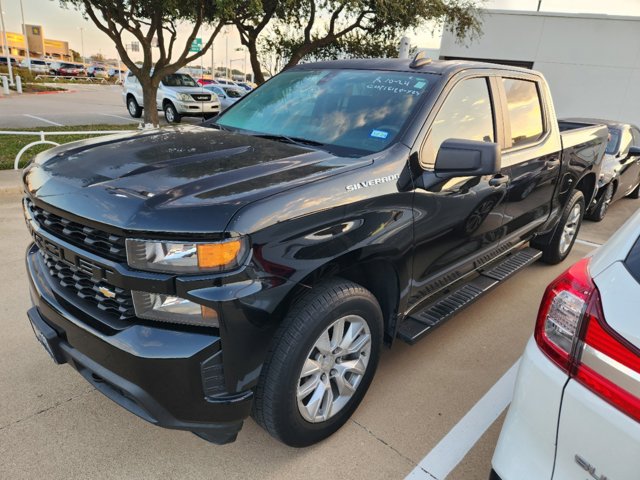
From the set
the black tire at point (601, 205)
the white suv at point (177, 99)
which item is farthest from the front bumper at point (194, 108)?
the black tire at point (601, 205)

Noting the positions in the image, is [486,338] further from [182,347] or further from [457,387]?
[182,347]

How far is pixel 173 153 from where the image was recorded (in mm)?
2443

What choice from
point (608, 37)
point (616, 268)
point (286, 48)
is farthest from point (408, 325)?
point (608, 37)

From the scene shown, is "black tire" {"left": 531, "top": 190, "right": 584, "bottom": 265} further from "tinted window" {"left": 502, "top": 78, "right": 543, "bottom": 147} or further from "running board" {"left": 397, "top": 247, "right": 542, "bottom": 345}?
"tinted window" {"left": 502, "top": 78, "right": 543, "bottom": 147}

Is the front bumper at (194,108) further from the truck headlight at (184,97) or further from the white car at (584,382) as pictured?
the white car at (584,382)

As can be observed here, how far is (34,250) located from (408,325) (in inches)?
85.8

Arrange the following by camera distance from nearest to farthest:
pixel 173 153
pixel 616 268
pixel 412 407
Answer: pixel 616 268, pixel 173 153, pixel 412 407

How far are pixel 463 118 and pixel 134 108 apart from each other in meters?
18.6

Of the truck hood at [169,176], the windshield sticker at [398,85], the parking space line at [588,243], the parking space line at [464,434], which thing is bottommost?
the parking space line at [588,243]

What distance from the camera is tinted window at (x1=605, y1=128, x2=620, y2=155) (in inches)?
287

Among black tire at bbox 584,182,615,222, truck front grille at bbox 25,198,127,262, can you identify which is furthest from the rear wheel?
truck front grille at bbox 25,198,127,262

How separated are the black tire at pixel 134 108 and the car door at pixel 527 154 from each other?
691 inches

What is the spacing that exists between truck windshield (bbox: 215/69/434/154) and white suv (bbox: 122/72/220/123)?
15.0 meters

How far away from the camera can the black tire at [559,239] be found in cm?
476
